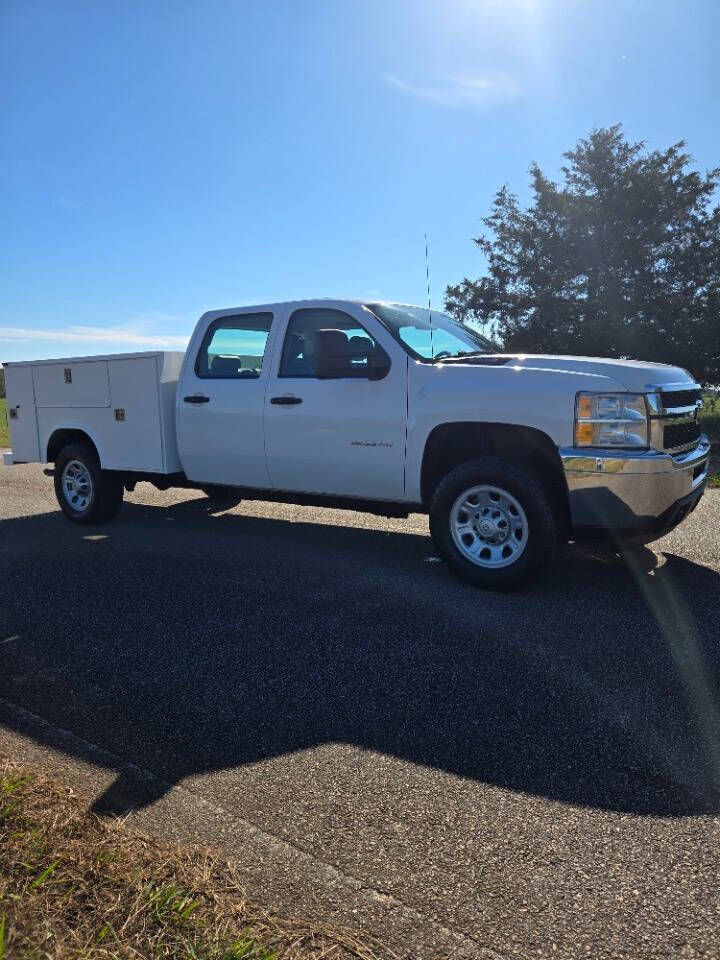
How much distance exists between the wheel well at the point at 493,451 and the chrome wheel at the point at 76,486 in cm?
392

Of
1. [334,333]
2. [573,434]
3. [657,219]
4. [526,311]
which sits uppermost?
[657,219]

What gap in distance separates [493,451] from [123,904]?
3.93 m

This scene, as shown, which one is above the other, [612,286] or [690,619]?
[612,286]

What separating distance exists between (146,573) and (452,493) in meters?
2.45

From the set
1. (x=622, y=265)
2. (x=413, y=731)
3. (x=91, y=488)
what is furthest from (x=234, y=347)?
(x=622, y=265)

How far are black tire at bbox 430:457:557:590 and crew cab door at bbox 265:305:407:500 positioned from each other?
0.52 m

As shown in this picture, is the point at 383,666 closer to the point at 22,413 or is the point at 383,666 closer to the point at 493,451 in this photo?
the point at 493,451

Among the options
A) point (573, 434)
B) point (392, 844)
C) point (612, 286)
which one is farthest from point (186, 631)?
point (612, 286)

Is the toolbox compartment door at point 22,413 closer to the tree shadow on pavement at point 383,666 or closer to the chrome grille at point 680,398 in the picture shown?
the tree shadow on pavement at point 383,666

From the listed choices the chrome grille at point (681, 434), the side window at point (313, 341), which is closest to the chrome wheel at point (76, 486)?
the side window at point (313, 341)

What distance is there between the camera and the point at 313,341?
6.16 m

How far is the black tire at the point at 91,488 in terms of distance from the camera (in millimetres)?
7551

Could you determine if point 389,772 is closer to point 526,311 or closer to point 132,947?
point 132,947

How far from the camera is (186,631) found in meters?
4.45
